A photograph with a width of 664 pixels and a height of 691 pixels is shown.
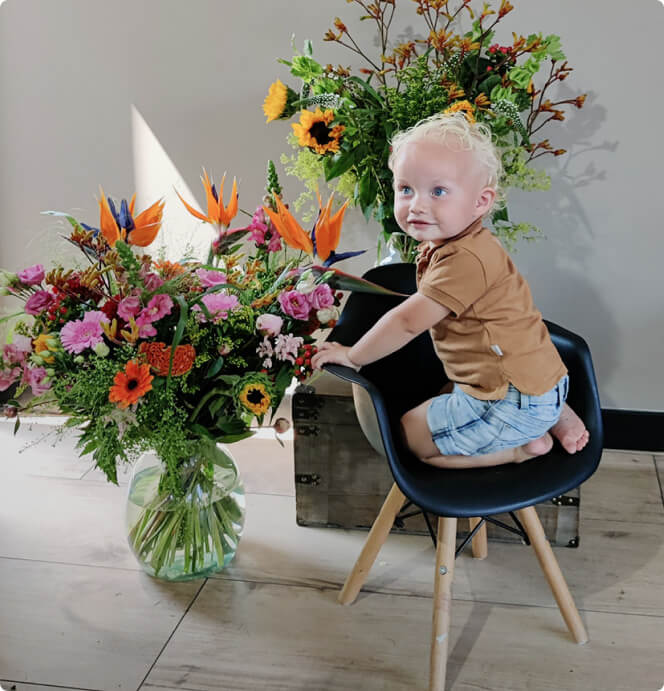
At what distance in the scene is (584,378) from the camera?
1.53 m

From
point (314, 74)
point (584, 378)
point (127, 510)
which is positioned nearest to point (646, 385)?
point (584, 378)

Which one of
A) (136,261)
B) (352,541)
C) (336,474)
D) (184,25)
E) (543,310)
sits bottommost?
(352,541)

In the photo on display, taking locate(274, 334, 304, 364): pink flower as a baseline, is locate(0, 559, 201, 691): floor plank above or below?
below

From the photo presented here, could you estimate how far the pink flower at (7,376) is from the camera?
1.30 metres

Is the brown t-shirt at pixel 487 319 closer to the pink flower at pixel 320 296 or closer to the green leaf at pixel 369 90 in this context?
the pink flower at pixel 320 296

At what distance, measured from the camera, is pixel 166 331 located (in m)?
1.34

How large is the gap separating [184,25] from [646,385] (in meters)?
1.78

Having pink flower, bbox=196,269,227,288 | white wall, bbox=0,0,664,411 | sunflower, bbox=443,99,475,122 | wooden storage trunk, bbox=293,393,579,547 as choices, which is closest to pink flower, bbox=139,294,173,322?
pink flower, bbox=196,269,227,288

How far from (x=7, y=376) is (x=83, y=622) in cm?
62

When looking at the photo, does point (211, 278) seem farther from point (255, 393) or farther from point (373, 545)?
point (373, 545)

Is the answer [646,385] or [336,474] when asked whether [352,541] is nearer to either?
[336,474]

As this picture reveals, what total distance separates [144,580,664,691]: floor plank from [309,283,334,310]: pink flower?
0.73 meters

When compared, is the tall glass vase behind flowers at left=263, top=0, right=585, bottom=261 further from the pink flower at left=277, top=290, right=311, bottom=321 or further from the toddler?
the pink flower at left=277, top=290, right=311, bottom=321

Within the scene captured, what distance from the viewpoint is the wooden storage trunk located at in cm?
186
